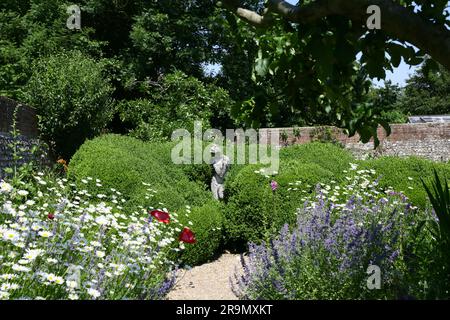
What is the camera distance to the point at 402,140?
14297 millimetres

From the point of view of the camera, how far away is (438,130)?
14469mm

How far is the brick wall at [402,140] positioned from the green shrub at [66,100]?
553 cm

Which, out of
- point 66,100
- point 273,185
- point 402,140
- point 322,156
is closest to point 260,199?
point 273,185

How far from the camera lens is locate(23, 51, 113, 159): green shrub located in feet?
32.1

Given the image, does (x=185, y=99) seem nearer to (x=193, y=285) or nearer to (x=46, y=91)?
(x=46, y=91)

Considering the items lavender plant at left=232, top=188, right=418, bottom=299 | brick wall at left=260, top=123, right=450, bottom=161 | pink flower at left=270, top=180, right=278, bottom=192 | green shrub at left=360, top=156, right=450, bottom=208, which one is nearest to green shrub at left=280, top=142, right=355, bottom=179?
green shrub at left=360, top=156, right=450, bottom=208

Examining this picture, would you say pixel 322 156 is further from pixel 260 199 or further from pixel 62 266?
pixel 62 266

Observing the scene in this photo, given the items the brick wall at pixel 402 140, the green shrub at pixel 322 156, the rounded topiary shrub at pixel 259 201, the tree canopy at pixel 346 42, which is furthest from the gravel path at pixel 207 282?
the brick wall at pixel 402 140

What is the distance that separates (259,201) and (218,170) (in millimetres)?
1000

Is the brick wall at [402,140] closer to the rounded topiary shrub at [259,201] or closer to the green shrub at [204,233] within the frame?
the rounded topiary shrub at [259,201]

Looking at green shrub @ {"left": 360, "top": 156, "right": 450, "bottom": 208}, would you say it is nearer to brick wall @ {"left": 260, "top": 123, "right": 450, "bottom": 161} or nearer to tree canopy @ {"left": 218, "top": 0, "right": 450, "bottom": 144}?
brick wall @ {"left": 260, "top": 123, "right": 450, "bottom": 161}
